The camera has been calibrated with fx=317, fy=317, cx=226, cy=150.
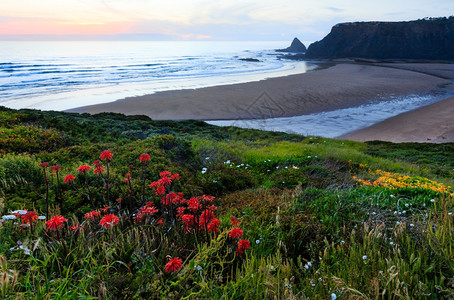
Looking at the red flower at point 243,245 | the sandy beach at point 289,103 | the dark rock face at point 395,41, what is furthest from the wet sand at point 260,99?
the dark rock face at point 395,41

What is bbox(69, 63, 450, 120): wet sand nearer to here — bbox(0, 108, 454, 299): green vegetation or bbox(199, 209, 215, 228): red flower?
bbox(0, 108, 454, 299): green vegetation

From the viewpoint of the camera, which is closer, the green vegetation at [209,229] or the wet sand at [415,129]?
the green vegetation at [209,229]

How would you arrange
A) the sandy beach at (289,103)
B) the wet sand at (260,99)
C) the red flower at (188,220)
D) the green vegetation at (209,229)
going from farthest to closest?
the wet sand at (260,99) < the sandy beach at (289,103) < the red flower at (188,220) < the green vegetation at (209,229)

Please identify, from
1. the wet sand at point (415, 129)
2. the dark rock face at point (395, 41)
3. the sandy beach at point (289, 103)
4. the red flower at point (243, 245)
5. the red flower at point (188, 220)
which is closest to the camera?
the red flower at point (243, 245)

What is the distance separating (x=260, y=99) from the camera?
88.1 feet

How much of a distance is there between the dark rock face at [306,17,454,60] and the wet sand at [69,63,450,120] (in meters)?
53.1

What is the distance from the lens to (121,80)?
1448 inches

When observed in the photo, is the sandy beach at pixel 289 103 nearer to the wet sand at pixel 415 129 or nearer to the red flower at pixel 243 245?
the wet sand at pixel 415 129

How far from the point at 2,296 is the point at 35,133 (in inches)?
281

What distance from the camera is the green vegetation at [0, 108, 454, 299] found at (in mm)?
2461

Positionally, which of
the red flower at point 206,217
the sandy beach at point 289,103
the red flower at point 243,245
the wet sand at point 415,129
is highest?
the red flower at point 206,217

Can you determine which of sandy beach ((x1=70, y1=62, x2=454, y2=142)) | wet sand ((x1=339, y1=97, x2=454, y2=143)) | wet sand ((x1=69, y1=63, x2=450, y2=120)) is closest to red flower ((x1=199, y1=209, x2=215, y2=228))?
wet sand ((x1=339, y1=97, x2=454, y2=143))

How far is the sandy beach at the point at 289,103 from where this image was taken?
19812 millimetres

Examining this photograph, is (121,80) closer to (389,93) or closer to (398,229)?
(389,93)
